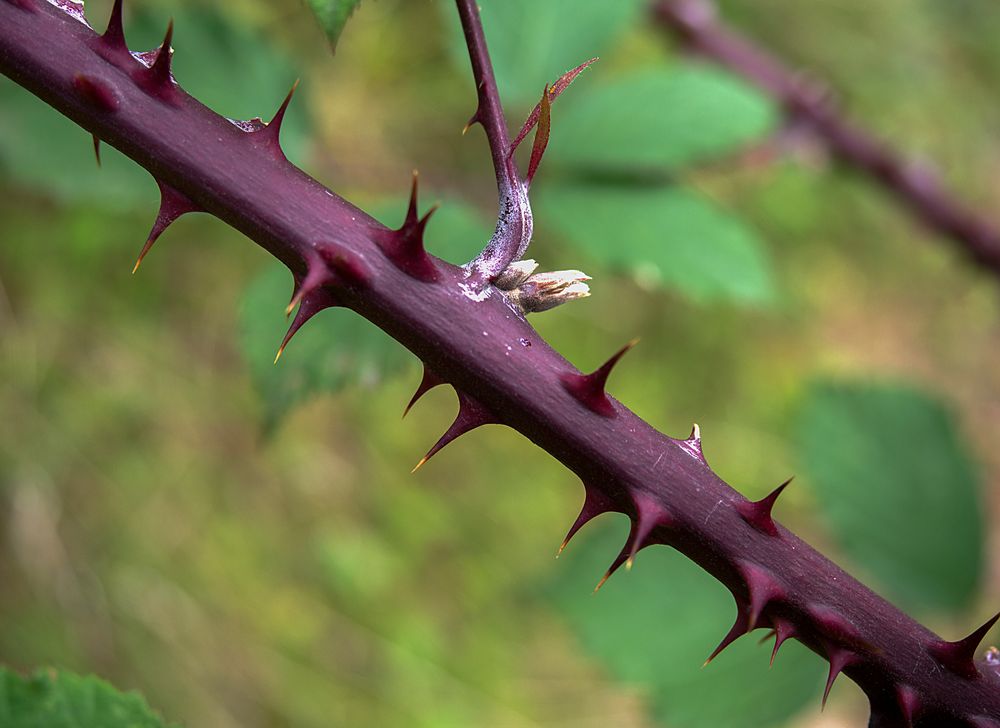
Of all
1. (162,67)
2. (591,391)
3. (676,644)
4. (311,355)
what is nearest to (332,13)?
(162,67)

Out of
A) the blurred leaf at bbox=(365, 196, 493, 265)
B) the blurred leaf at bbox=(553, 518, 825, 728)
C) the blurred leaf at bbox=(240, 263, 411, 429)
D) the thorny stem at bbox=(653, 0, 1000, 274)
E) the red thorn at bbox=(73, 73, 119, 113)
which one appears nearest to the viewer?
the red thorn at bbox=(73, 73, 119, 113)

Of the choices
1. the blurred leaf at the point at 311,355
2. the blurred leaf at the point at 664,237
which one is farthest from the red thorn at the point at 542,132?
the blurred leaf at the point at 664,237

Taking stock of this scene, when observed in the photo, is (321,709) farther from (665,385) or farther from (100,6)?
(100,6)

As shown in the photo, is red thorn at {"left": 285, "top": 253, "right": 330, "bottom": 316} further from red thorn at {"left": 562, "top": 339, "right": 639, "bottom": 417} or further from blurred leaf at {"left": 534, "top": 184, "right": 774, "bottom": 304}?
blurred leaf at {"left": 534, "top": 184, "right": 774, "bottom": 304}

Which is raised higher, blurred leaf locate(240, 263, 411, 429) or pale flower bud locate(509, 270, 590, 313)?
pale flower bud locate(509, 270, 590, 313)

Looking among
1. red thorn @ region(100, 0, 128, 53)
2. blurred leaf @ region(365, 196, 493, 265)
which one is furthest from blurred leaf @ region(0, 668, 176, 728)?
blurred leaf @ region(365, 196, 493, 265)

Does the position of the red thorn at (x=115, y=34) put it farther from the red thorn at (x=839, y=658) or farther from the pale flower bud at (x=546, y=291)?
the red thorn at (x=839, y=658)
